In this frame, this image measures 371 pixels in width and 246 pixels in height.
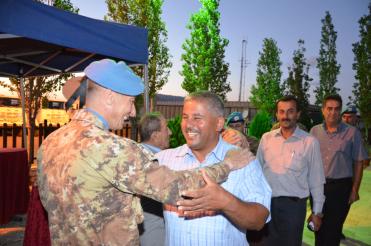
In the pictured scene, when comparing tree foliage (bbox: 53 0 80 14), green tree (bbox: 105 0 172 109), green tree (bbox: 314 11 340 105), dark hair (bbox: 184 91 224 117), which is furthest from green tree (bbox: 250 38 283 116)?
dark hair (bbox: 184 91 224 117)

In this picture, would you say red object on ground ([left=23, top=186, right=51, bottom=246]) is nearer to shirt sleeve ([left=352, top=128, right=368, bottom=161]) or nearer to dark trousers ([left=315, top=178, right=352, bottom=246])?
dark trousers ([left=315, top=178, right=352, bottom=246])

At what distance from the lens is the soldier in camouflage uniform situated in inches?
68.6

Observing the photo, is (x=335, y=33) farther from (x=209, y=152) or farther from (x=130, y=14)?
(x=209, y=152)

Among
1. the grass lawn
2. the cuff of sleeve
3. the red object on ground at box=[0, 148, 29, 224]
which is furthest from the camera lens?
the red object on ground at box=[0, 148, 29, 224]

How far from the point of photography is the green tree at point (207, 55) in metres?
27.8

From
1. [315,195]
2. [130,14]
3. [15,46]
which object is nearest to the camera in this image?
[315,195]

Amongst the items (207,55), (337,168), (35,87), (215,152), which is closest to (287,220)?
(337,168)

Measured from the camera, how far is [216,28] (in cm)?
2833

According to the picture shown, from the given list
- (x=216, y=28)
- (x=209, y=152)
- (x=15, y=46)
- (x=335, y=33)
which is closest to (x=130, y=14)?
(x=216, y=28)

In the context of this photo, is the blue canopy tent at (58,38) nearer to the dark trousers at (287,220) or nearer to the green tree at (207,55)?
the dark trousers at (287,220)

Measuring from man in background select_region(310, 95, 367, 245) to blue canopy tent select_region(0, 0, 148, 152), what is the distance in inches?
119

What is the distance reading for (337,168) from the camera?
511cm

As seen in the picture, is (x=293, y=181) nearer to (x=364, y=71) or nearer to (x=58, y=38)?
(x=58, y=38)

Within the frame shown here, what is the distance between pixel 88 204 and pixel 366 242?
235 inches
